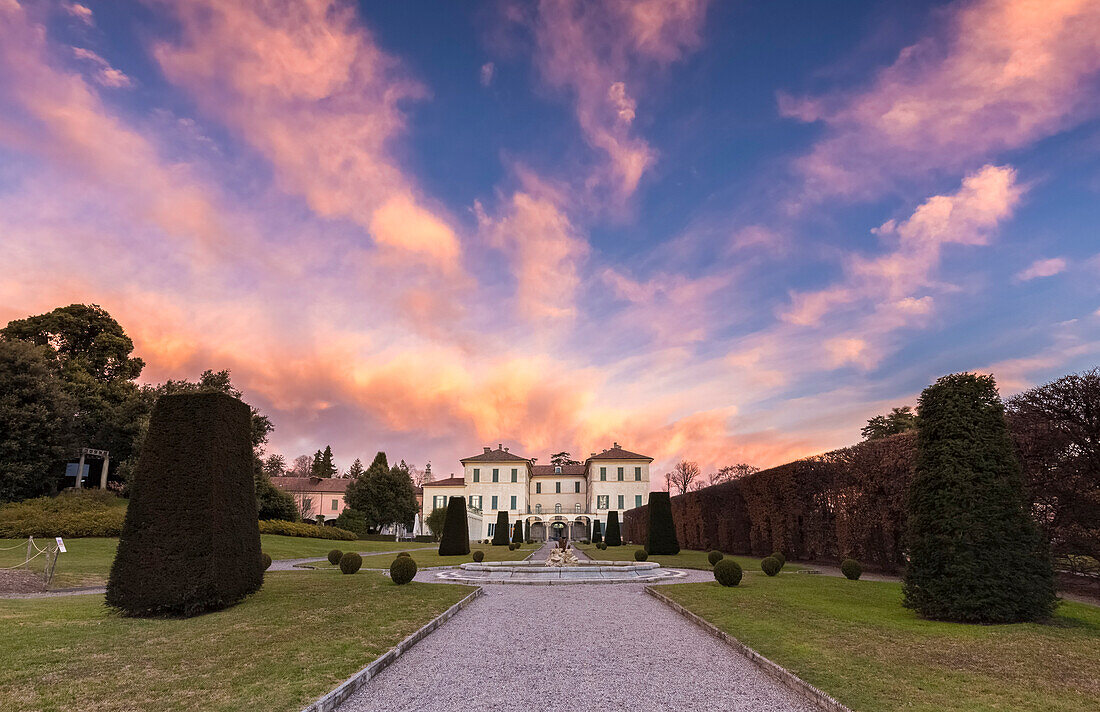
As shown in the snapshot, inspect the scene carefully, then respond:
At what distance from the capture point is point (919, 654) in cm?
723

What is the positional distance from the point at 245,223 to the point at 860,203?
54.7 ft

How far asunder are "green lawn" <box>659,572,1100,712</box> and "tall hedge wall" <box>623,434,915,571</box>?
282 inches

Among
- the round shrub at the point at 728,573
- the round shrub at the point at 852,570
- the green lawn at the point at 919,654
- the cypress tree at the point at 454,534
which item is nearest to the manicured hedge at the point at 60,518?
the cypress tree at the point at 454,534

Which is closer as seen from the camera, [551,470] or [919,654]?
[919,654]

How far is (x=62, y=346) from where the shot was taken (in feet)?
127

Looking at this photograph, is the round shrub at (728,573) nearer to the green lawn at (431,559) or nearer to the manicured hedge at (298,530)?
the green lawn at (431,559)

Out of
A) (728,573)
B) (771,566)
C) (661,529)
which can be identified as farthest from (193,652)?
(661,529)

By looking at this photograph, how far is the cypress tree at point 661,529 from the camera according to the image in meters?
31.9

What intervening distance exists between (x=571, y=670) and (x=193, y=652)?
5068 millimetres

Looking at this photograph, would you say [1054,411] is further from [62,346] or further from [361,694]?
[62,346]

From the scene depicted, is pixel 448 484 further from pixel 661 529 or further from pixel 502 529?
pixel 661 529

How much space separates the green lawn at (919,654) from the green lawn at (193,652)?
18.7ft

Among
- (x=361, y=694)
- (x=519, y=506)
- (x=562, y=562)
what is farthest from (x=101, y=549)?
(x=519, y=506)

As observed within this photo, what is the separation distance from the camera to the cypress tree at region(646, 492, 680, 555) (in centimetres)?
3188
